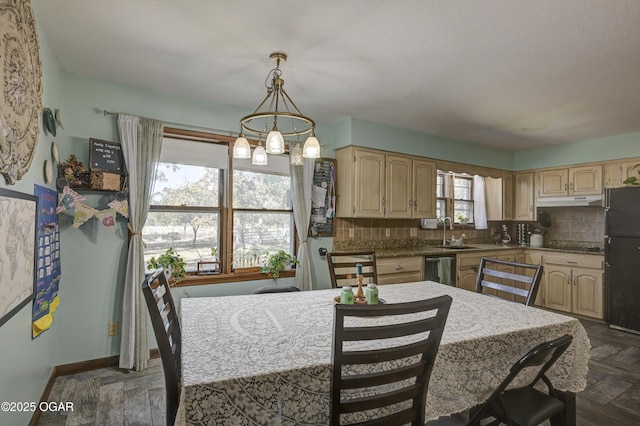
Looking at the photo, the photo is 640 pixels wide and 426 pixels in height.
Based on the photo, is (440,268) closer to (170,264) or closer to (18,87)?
(170,264)

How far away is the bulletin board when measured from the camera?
382cm

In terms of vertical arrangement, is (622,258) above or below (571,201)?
below

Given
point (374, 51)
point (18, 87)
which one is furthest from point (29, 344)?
point (374, 51)

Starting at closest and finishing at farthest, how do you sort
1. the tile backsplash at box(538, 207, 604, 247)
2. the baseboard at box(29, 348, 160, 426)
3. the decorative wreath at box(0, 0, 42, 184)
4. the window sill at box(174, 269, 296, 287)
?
the decorative wreath at box(0, 0, 42, 184)
the baseboard at box(29, 348, 160, 426)
the window sill at box(174, 269, 296, 287)
the tile backsplash at box(538, 207, 604, 247)

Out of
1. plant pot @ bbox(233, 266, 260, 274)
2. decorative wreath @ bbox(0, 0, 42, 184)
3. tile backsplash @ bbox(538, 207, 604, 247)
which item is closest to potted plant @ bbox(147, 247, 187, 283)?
plant pot @ bbox(233, 266, 260, 274)

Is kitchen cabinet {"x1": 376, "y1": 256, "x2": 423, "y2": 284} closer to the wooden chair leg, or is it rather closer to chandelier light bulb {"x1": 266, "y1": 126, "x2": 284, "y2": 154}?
the wooden chair leg

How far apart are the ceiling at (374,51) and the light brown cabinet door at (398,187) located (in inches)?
29.5

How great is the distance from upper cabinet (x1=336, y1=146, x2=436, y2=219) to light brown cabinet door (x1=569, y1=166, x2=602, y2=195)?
214cm

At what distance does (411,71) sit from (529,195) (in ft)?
12.6

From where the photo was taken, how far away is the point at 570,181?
4734 mm

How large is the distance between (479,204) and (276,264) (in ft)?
12.1

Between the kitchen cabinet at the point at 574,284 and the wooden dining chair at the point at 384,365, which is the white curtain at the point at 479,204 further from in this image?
the wooden dining chair at the point at 384,365

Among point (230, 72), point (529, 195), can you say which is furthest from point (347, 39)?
point (529, 195)

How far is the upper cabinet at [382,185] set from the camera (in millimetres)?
3789
